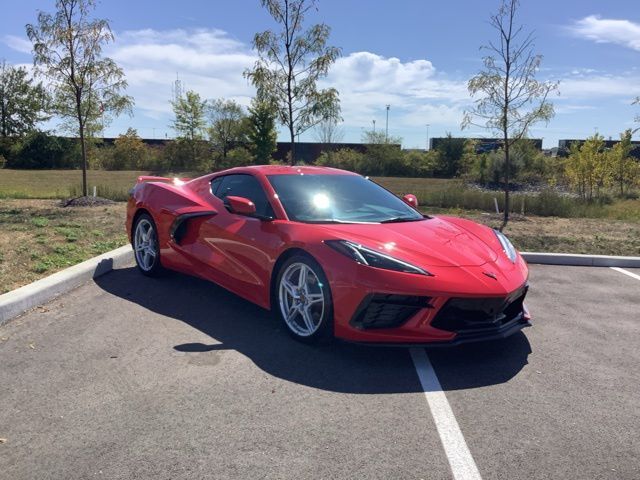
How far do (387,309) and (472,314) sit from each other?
600mm

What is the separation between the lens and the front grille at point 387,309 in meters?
3.67

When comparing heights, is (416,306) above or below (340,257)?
below

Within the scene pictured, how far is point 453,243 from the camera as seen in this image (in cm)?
431

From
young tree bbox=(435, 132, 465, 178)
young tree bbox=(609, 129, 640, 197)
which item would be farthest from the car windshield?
young tree bbox=(435, 132, 465, 178)

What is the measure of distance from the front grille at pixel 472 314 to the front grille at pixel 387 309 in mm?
146

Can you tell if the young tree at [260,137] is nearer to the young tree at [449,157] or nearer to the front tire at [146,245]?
the young tree at [449,157]

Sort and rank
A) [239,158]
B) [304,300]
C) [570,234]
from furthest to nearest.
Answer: [239,158]
[570,234]
[304,300]

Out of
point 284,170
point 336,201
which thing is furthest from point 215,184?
point 336,201

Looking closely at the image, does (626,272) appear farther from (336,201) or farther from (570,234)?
(336,201)

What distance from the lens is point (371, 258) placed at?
3801 millimetres

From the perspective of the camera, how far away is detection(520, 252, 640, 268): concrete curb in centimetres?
784

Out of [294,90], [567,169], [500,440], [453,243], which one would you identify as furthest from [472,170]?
[500,440]

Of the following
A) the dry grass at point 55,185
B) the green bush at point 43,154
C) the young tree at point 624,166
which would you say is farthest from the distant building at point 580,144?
the green bush at point 43,154

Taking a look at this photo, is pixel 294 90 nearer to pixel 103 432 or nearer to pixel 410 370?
pixel 410 370
